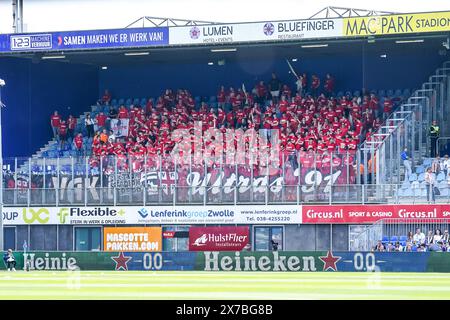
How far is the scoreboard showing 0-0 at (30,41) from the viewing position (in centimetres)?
4056

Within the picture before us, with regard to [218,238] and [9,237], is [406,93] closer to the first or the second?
[218,238]

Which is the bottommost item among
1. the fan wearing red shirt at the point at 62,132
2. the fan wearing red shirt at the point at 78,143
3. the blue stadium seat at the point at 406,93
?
the fan wearing red shirt at the point at 78,143

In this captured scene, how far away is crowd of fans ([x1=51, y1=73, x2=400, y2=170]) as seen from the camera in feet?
126

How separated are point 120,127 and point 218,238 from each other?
7788 mm

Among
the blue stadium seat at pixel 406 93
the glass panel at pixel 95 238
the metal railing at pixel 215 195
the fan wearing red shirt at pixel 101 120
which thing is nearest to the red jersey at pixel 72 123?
the fan wearing red shirt at pixel 101 120

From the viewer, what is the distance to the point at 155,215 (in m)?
37.7

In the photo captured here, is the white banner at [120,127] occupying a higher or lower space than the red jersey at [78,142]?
higher

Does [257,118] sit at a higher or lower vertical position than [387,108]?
lower

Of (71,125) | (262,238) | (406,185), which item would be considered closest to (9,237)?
(71,125)

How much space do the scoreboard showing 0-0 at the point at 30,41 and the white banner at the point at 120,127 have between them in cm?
435

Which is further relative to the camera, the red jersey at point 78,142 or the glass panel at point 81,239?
the red jersey at point 78,142

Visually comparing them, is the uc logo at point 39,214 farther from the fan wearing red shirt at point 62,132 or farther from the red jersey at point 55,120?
the red jersey at point 55,120
